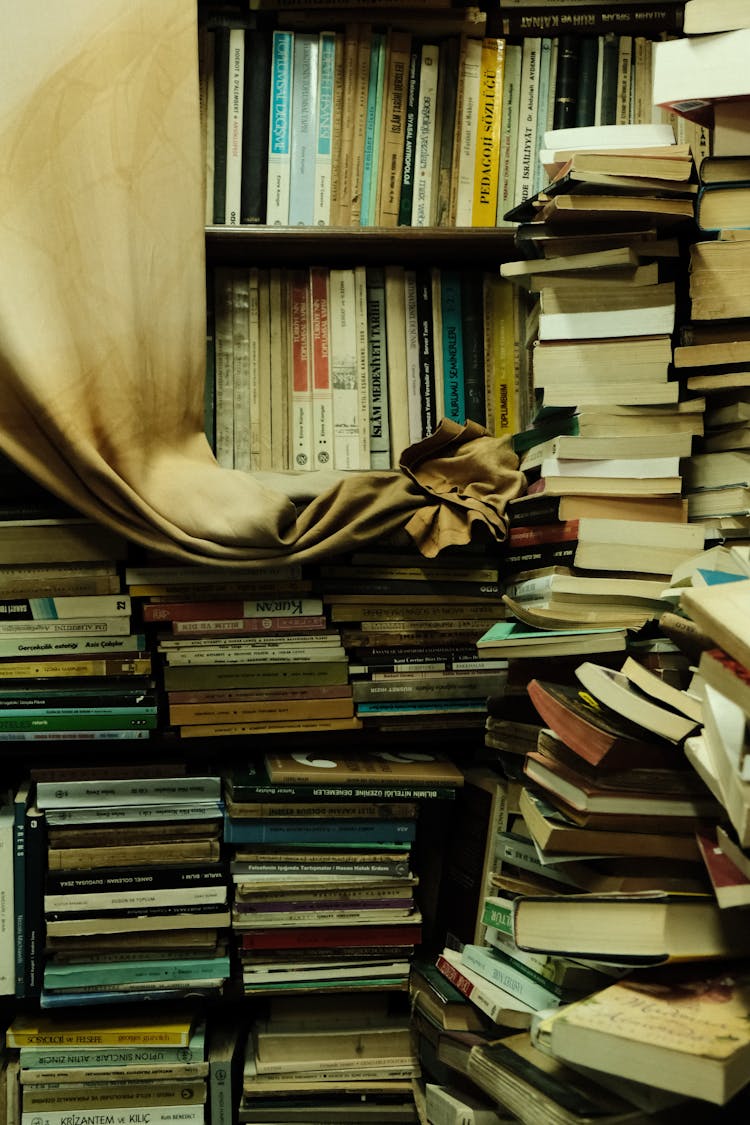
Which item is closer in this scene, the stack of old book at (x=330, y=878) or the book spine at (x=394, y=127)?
the stack of old book at (x=330, y=878)

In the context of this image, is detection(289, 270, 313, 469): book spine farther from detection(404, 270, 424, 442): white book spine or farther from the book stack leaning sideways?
the book stack leaning sideways

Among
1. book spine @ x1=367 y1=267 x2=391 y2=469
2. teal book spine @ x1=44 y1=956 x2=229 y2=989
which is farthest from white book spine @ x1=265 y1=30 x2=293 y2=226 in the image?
teal book spine @ x1=44 y1=956 x2=229 y2=989

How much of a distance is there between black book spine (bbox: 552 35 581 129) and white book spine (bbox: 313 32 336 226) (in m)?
0.35

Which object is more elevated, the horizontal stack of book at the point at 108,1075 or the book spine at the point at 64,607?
the book spine at the point at 64,607

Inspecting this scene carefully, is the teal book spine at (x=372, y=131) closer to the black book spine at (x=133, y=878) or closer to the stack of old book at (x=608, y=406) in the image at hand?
the stack of old book at (x=608, y=406)

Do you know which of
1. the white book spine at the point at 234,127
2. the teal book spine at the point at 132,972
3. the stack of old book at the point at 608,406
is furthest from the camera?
the white book spine at the point at 234,127

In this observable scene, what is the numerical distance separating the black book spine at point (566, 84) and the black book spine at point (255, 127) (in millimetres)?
451

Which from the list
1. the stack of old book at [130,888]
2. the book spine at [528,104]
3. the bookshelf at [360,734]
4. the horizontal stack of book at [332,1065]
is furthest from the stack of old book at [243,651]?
the book spine at [528,104]

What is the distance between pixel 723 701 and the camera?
0.91 metres

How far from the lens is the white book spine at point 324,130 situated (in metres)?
1.63

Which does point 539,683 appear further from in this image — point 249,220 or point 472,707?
point 249,220

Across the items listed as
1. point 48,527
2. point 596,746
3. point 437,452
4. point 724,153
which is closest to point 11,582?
point 48,527

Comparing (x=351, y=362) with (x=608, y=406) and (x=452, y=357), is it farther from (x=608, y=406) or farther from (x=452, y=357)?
(x=608, y=406)

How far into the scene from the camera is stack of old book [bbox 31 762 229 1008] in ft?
4.91
